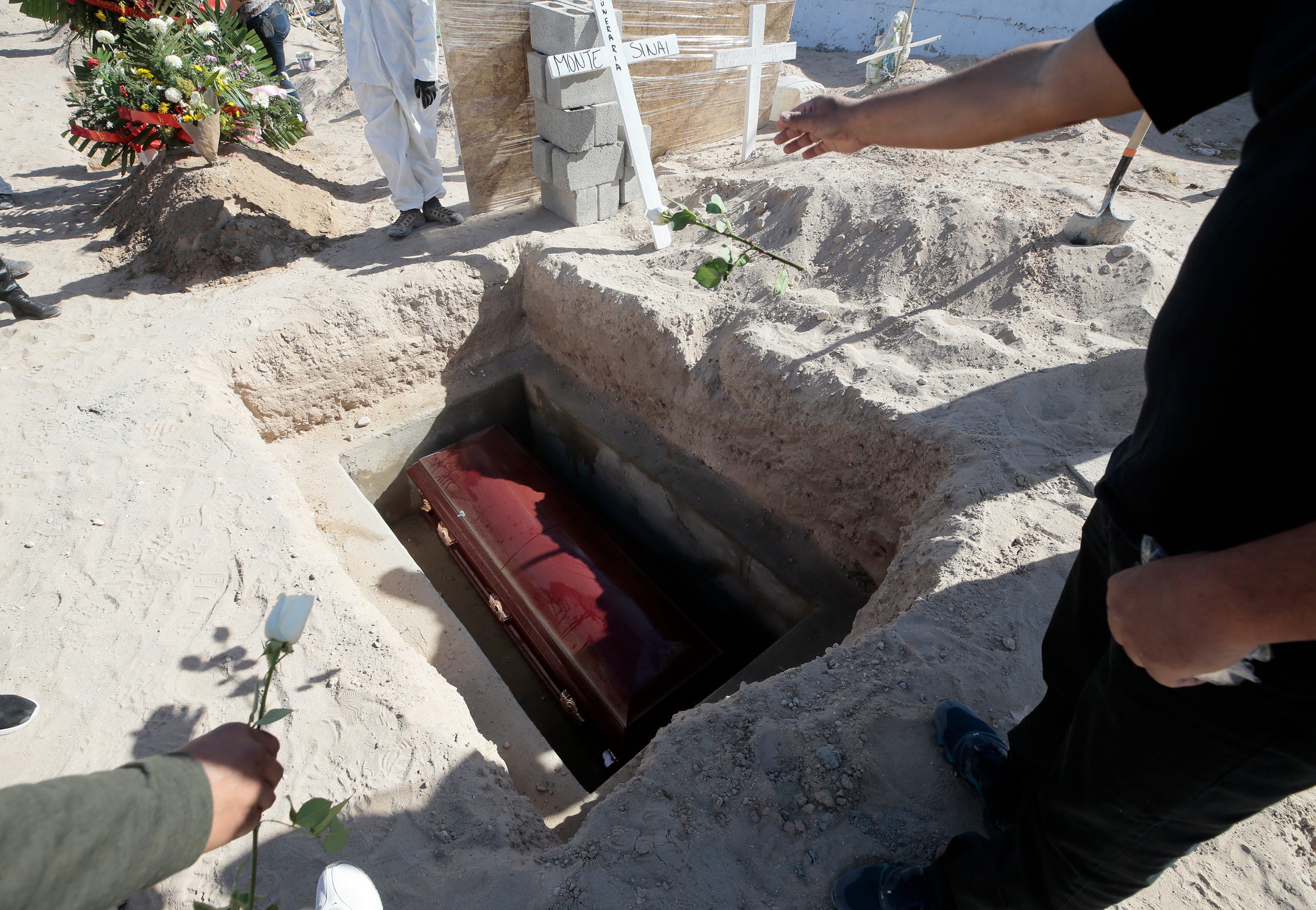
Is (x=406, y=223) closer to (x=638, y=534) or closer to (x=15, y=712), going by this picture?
(x=638, y=534)

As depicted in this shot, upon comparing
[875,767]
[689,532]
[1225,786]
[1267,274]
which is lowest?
[689,532]

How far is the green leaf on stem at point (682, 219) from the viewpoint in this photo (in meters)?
3.35

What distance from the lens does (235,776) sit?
95 cm

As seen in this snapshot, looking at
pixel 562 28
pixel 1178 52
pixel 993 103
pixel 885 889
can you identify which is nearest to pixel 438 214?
pixel 562 28

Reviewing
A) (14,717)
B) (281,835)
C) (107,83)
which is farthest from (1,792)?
A: (107,83)

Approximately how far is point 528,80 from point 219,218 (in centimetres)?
213

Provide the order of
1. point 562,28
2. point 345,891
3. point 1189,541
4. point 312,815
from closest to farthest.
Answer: point 1189,541 < point 312,815 < point 345,891 < point 562,28

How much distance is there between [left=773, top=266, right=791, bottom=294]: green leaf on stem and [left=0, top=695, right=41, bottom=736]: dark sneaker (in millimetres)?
3049

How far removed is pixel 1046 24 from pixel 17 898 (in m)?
10.0

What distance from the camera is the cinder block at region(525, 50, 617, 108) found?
3697 mm

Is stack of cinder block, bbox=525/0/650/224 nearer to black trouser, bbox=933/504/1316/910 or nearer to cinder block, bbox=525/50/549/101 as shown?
cinder block, bbox=525/50/549/101

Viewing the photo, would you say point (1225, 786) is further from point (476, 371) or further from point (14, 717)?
point (476, 371)

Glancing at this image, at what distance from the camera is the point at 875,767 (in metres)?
1.56

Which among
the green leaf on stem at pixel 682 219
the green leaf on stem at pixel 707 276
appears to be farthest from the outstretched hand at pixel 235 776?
the green leaf on stem at pixel 682 219
